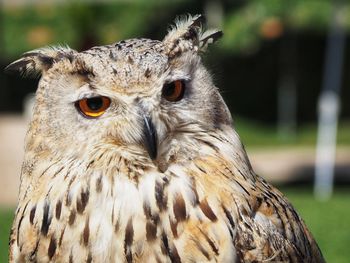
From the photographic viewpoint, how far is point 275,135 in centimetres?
1730

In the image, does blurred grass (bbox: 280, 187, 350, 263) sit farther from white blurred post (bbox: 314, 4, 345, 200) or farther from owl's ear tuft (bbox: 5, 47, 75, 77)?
owl's ear tuft (bbox: 5, 47, 75, 77)

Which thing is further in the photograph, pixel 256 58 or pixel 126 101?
pixel 256 58

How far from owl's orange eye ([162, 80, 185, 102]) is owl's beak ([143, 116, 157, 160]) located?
0.37 ft

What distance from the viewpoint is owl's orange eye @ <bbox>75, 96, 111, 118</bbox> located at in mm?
2832

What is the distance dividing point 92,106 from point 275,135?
14.6 meters

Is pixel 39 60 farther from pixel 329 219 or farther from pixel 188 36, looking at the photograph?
pixel 329 219

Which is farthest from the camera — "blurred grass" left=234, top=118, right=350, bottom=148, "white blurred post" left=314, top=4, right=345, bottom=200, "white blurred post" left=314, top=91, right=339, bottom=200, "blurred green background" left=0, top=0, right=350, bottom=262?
"blurred grass" left=234, top=118, right=350, bottom=148

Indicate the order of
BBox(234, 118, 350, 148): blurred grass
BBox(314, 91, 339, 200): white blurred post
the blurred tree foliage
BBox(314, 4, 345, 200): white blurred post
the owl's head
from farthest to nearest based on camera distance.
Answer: BBox(234, 118, 350, 148): blurred grass < BBox(314, 4, 345, 200): white blurred post < BBox(314, 91, 339, 200): white blurred post < the blurred tree foliage < the owl's head

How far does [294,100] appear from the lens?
18.3 meters

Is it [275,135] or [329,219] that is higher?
[275,135]

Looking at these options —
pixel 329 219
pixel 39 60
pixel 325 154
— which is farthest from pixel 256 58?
pixel 39 60

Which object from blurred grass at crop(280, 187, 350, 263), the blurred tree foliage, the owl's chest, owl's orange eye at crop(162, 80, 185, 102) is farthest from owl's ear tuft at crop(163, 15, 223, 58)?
the blurred tree foliage

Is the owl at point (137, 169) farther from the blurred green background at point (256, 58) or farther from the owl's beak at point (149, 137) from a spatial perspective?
the blurred green background at point (256, 58)

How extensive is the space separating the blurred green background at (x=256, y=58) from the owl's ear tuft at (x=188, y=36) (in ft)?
27.5
